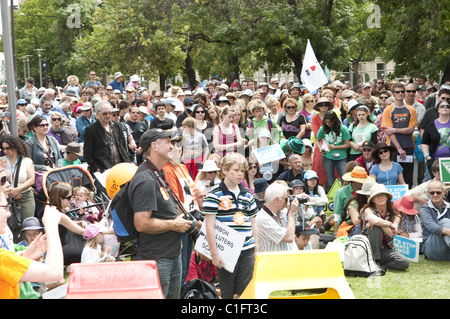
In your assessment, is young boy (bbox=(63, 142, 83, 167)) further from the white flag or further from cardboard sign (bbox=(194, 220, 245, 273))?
cardboard sign (bbox=(194, 220, 245, 273))

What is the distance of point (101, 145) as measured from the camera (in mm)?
10062

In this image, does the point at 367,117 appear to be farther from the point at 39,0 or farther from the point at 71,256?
the point at 39,0

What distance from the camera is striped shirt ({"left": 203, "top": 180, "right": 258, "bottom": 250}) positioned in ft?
19.2

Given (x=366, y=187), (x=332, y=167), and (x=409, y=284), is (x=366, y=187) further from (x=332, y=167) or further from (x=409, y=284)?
(x=332, y=167)

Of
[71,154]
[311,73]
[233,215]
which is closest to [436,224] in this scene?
[233,215]

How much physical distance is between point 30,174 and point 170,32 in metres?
21.2

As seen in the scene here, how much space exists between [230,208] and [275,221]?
3.70 feet

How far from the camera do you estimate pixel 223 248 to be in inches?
231

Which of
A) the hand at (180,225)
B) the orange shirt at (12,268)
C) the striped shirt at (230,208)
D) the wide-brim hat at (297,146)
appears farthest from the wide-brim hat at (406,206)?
the orange shirt at (12,268)

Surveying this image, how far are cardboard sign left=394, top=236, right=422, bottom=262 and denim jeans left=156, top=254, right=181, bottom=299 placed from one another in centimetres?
390

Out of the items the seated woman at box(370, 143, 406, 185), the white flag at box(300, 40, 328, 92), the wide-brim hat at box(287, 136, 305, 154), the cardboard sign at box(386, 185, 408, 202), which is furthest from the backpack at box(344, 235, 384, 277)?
the white flag at box(300, 40, 328, 92)

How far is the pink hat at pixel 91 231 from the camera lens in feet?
26.0

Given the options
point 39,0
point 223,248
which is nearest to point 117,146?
point 223,248

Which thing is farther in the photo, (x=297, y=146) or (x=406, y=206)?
(x=297, y=146)
